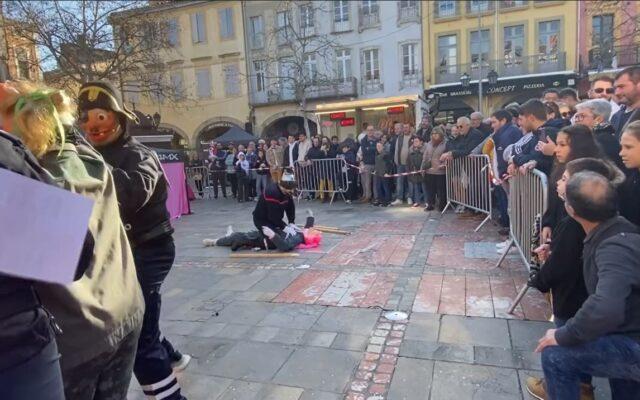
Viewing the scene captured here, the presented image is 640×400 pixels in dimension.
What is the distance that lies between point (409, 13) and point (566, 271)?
26.9 meters

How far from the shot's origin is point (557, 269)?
7.94 ft

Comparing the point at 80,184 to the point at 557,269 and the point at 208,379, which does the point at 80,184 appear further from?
the point at 557,269

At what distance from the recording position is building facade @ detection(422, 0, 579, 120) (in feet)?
80.3

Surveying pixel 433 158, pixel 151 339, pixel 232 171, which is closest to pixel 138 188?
pixel 151 339

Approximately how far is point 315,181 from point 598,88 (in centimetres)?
764

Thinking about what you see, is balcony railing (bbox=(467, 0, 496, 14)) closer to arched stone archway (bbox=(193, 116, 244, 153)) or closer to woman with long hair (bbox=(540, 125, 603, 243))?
arched stone archway (bbox=(193, 116, 244, 153))

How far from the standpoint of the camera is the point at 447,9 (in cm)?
2609

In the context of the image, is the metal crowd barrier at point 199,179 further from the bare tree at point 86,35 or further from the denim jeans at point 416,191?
the denim jeans at point 416,191

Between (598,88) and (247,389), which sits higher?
(598,88)

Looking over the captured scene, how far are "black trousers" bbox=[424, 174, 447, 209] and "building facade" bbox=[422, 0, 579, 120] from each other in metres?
17.1

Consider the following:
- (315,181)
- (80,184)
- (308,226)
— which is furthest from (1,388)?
(315,181)

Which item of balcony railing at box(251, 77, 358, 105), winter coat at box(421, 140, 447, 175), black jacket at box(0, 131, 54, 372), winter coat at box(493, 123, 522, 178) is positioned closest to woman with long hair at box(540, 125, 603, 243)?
winter coat at box(493, 123, 522, 178)

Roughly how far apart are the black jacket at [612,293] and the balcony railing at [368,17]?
27.2m

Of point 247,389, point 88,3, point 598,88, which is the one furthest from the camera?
point 88,3
